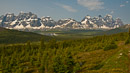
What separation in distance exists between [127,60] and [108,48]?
49.1 m

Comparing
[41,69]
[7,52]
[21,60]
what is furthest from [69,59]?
[7,52]

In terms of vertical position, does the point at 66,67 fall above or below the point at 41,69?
above

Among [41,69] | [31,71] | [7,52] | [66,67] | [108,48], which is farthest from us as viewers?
[7,52]

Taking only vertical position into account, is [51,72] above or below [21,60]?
above

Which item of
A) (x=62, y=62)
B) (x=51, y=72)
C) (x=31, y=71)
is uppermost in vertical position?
(x=62, y=62)

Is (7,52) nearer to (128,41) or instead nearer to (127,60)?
(128,41)

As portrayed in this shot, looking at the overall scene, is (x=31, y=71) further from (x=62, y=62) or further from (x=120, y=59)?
(x=120, y=59)

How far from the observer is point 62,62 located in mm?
51312

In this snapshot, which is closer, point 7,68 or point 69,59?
point 69,59

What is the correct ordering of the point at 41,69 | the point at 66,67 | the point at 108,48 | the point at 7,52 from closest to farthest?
the point at 66,67, the point at 41,69, the point at 108,48, the point at 7,52

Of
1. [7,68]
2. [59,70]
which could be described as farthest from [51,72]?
[7,68]

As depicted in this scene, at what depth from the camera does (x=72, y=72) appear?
50188 millimetres

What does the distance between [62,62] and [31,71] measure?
42543 millimetres

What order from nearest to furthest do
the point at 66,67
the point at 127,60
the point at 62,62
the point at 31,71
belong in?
the point at 127,60 → the point at 66,67 → the point at 62,62 → the point at 31,71
